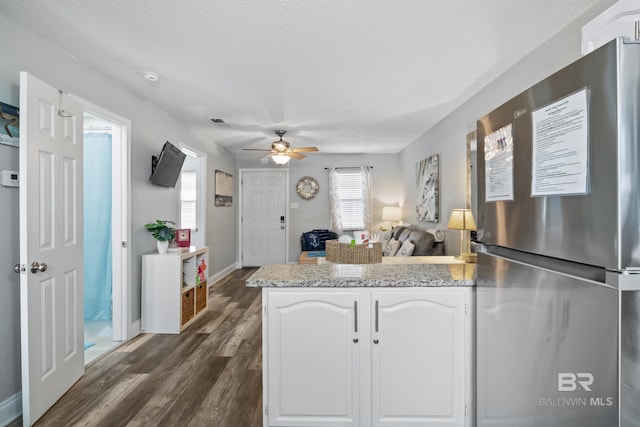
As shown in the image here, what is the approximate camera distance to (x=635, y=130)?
0.67 m

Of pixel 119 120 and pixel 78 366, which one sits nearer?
pixel 78 366

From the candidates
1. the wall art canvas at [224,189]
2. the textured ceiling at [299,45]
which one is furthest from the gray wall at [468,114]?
the wall art canvas at [224,189]

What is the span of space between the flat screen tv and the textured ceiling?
1.60 ft

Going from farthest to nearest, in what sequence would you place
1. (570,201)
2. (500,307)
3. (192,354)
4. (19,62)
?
(192,354)
(19,62)
(500,307)
(570,201)

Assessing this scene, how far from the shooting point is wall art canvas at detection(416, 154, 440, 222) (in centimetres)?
418

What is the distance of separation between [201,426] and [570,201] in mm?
2039

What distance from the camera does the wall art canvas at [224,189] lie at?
17.9ft

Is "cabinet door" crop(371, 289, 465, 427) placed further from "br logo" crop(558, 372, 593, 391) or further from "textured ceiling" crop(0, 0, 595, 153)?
"textured ceiling" crop(0, 0, 595, 153)

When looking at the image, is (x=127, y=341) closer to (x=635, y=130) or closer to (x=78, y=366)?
(x=78, y=366)

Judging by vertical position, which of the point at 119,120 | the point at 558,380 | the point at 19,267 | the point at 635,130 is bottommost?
the point at 558,380

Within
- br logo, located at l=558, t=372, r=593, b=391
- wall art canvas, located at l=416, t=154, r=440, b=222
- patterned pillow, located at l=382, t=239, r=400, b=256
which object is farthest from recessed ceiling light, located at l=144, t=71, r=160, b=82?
patterned pillow, located at l=382, t=239, r=400, b=256

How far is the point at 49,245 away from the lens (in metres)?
1.91

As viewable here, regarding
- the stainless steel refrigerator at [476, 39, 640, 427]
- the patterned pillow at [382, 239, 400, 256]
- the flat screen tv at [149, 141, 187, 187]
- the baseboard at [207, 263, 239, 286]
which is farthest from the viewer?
the baseboard at [207, 263, 239, 286]

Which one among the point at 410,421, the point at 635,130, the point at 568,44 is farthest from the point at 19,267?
the point at 568,44
